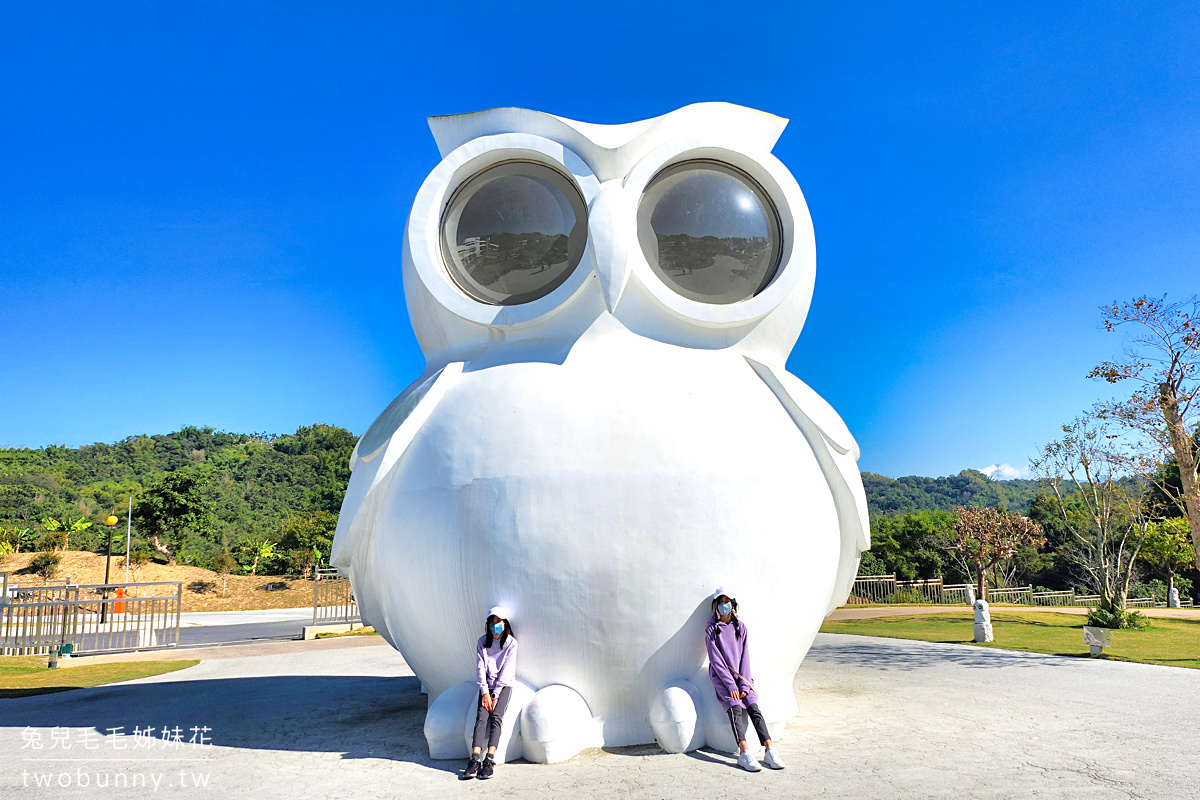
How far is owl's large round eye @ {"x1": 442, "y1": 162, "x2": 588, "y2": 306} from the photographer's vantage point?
6.25 meters

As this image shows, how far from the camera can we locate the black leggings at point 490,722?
16.8ft

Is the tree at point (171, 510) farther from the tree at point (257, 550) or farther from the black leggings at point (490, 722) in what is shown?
the black leggings at point (490, 722)

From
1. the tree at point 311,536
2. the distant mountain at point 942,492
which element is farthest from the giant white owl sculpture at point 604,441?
the distant mountain at point 942,492

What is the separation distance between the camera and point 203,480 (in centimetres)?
4297

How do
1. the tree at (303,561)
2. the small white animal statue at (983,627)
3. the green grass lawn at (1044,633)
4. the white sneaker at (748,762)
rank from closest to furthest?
the white sneaker at (748,762)
the green grass lawn at (1044,633)
the small white animal statue at (983,627)
the tree at (303,561)

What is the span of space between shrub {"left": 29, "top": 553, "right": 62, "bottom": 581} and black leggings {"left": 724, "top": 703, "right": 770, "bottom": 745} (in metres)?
38.6

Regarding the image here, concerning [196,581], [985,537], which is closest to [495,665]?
[985,537]

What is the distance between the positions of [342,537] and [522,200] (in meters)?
3.28

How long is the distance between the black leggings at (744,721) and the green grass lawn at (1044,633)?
9190mm

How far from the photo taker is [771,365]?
659 centimetres

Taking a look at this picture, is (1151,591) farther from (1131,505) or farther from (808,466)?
(808,466)

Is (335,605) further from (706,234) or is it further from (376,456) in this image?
(706,234)

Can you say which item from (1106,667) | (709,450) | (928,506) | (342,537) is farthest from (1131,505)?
(928,506)

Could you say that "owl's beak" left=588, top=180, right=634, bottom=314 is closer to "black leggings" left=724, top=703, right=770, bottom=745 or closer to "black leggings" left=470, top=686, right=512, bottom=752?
"black leggings" left=470, top=686, right=512, bottom=752
